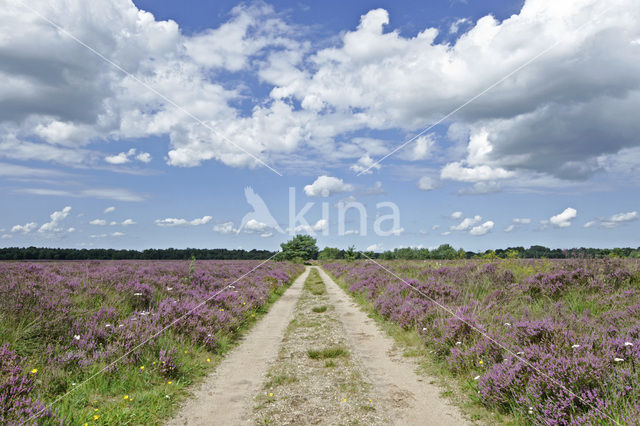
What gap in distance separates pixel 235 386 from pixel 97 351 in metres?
2.73

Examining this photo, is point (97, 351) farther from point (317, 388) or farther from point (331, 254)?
point (331, 254)

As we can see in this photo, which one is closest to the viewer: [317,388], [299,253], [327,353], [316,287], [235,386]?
[317,388]

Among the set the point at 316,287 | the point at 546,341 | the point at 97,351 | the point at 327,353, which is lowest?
the point at 316,287

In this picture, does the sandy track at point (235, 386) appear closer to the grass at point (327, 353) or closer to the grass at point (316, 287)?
the grass at point (327, 353)

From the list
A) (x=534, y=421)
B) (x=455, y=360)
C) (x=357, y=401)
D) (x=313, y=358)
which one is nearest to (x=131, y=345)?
(x=313, y=358)

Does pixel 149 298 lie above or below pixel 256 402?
above

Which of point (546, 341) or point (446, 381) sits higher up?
point (546, 341)

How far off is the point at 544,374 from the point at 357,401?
107 inches

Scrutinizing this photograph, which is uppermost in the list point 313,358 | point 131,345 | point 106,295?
point 106,295

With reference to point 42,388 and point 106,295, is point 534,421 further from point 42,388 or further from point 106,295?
point 106,295

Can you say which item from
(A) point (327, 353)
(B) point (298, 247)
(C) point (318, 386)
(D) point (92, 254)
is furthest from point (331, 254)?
(C) point (318, 386)

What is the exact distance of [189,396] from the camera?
583 centimetres

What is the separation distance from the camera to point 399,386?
6246 mm

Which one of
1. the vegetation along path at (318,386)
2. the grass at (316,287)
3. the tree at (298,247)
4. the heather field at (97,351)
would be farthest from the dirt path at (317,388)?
the tree at (298,247)
